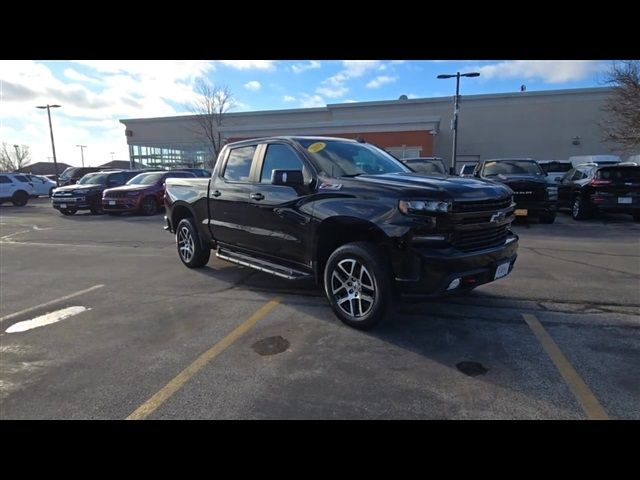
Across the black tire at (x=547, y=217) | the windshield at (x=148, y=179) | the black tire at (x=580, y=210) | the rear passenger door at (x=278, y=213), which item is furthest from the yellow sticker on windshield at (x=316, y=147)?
the windshield at (x=148, y=179)

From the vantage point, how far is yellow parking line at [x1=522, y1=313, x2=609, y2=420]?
111 inches

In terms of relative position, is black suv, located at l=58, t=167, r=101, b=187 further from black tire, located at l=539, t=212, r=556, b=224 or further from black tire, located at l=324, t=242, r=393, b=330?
black tire, located at l=324, t=242, r=393, b=330

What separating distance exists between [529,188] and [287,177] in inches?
351

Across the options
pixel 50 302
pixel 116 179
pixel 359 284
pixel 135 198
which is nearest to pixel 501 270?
pixel 359 284

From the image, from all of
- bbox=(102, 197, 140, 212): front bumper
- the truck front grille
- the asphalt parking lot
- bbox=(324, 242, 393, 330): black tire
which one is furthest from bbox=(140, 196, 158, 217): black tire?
the truck front grille

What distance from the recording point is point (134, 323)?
15.5 feet

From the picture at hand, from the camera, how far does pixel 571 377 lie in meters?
3.29

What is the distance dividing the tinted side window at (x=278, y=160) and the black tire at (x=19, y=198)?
23412 mm

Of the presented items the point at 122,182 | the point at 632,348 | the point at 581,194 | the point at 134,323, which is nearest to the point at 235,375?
the point at 134,323

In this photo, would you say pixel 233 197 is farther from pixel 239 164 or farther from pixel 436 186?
pixel 436 186

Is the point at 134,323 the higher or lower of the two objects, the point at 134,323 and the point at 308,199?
the lower

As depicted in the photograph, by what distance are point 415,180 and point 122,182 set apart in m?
17.4

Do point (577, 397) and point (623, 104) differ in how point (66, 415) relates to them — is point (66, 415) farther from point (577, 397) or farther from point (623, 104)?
point (623, 104)

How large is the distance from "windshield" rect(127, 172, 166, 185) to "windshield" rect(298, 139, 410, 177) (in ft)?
43.7
